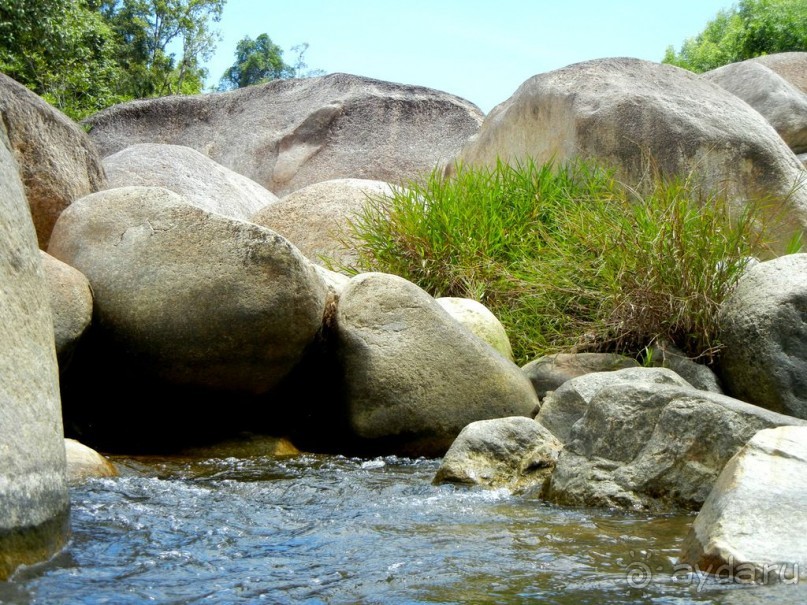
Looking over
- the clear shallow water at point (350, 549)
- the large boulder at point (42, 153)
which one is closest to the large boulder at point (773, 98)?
the large boulder at point (42, 153)

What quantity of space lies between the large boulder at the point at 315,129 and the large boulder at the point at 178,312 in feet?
31.5

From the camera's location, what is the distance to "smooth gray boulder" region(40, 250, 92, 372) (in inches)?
197

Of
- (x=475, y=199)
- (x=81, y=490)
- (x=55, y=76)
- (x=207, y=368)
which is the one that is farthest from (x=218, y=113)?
(x=81, y=490)

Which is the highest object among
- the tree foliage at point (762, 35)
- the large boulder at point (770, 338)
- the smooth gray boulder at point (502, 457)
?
the tree foliage at point (762, 35)

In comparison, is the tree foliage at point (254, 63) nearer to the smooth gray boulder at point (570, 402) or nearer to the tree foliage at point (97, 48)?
the tree foliage at point (97, 48)

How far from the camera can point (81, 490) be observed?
12.8 ft

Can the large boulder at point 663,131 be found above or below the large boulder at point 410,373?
above

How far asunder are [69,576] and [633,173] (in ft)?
22.3

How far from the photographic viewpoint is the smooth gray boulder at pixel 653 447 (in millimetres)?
3834

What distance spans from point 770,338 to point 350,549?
11.8ft

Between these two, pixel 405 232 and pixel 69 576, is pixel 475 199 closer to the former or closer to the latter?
pixel 405 232

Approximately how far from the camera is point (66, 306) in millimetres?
5051

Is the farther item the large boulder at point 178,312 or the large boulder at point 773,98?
the large boulder at point 773,98

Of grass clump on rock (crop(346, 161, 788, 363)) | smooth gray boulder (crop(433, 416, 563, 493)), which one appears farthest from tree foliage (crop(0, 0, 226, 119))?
smooth gray boulder (crop(433, 416, 563, 493))
